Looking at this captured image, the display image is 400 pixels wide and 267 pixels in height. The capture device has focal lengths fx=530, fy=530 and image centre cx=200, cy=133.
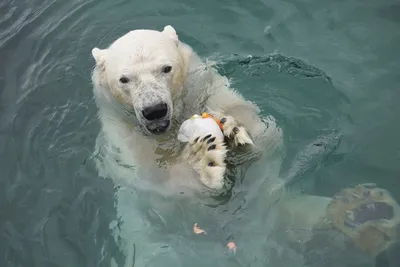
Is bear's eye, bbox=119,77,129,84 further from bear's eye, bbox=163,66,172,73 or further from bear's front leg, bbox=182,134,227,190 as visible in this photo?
bear's front leg, bbox=182,134,227,190

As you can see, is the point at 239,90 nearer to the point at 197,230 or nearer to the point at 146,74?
the point at 146,74

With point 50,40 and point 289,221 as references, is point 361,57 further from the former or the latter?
point 50,40

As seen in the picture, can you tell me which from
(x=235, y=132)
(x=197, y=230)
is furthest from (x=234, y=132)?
(x=197, y=230)

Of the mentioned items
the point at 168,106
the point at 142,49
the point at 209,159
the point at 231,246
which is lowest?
the point at 231,246

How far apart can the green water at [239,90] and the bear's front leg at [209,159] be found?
0.41 meters

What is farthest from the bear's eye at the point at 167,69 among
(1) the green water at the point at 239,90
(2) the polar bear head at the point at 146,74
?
(1) the green water at the point at 239,90

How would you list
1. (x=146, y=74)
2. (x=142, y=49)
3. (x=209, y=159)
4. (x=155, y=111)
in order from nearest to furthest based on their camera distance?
(x=209, y=159) → (x=155, y=111) → (x=146, y=74) → (x=142, y=49)

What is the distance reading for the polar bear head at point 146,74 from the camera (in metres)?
4.45

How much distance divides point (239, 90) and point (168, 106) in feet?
4.40

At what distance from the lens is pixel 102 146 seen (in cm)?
520

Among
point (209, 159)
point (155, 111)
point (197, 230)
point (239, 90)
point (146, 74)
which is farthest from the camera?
point (239, 90)

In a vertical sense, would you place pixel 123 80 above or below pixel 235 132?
above

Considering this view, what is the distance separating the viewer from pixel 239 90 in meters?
5.58

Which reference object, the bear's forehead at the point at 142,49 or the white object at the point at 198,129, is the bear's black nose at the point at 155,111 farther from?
the bear's forehead at the point at 142,49
